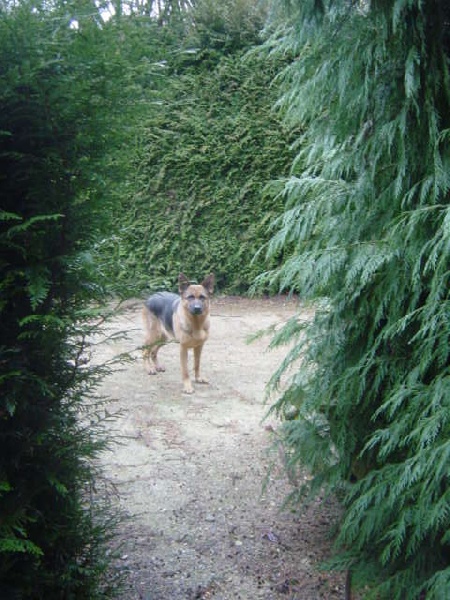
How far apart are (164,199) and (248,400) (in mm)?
6162

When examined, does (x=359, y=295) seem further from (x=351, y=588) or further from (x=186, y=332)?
(x=186, y=332)

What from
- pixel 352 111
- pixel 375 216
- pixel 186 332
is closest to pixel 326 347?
pixel 375 216

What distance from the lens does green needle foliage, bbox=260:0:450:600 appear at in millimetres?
2396

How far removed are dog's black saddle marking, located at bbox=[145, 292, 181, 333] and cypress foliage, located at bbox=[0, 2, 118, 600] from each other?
4645 mm

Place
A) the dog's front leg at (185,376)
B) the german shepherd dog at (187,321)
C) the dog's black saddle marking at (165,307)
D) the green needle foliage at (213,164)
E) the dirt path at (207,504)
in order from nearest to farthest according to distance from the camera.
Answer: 1. the dirt path at (207,504)
2. the dog's front leg at (185,376)
3. the german shepherd dog at (187,321)
4. the dog's black saddle marking at (165,307)
5. the green needle foliage at (213,164)

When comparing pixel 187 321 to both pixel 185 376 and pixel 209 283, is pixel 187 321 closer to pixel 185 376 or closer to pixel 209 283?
pixel 209 283

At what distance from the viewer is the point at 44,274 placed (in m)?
2.35

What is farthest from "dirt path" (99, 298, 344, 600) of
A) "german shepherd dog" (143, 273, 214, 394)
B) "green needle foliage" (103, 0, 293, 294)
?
"green needle foliage" (103, 0, 293, 294)

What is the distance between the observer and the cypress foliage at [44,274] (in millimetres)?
2244

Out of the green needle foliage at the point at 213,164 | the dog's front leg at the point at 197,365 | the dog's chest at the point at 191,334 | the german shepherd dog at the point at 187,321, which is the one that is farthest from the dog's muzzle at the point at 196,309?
the green needle foliage at the point at 213,164

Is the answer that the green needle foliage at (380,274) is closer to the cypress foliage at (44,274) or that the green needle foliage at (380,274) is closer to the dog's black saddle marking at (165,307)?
the cypress foliage at (44,274)

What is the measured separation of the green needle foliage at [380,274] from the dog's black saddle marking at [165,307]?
4038 millimetres

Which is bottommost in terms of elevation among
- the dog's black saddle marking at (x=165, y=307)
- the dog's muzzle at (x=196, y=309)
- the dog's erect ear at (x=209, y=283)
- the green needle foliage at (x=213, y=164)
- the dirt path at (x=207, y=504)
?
the dirt path at (x=207, y=504)

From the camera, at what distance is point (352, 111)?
9.68ft
